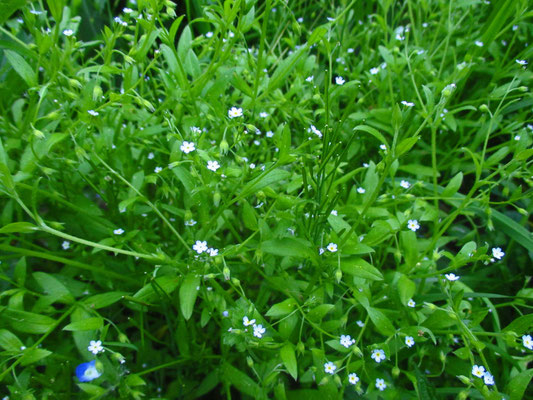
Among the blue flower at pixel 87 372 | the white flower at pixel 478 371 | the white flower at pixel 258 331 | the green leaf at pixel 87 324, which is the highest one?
the white flower at pixel 258 331

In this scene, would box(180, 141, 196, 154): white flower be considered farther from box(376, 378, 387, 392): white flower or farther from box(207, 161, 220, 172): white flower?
box(376, 378, 387, 392): white flower

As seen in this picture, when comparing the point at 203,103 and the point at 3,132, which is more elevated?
the point at 203,103

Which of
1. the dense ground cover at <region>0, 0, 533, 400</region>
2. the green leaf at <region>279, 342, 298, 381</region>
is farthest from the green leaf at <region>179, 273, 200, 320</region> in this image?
the green leaf at <region>279, 342, 298, 381</region>

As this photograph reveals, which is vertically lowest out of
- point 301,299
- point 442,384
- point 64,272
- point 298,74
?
point 442,384

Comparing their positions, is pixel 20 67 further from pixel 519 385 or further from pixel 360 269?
pixel 519 385

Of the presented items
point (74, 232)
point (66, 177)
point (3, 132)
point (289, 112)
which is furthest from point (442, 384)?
point (3, 132)

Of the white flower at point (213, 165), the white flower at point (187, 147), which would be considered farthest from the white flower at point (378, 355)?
the white flower at point (187, 147)

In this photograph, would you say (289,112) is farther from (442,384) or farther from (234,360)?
(442,384)

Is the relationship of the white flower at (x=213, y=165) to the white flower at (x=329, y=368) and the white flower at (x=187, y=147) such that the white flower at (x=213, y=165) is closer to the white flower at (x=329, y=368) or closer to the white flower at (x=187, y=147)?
the white flower at (x=187, y=147)
